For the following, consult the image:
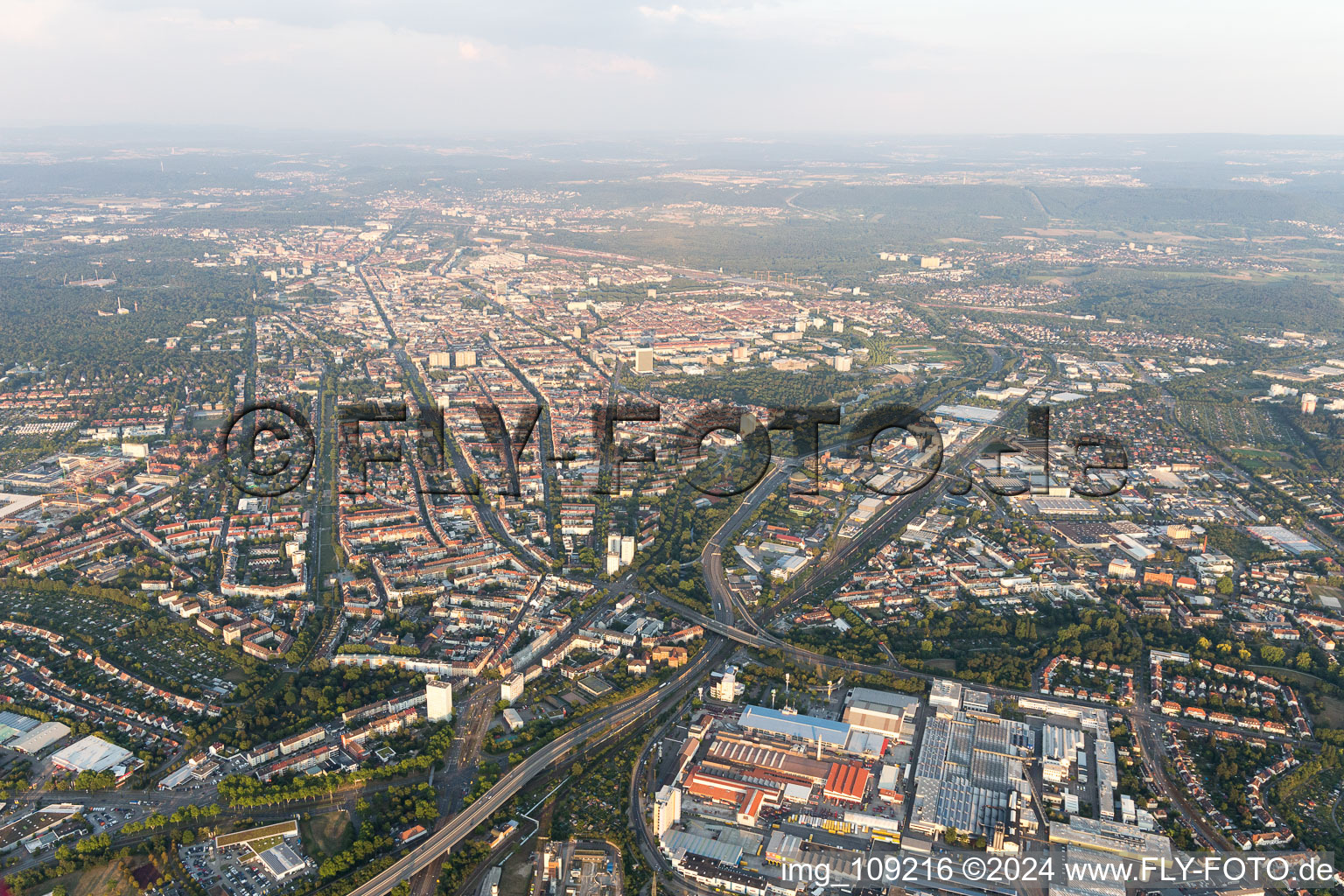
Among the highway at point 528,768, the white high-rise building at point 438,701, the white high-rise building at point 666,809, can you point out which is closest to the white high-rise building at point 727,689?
the highway at point 528,768

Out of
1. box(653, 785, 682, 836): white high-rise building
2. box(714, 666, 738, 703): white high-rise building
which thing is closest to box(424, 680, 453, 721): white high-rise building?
box(653, 785, 682, 836): white high-rise building

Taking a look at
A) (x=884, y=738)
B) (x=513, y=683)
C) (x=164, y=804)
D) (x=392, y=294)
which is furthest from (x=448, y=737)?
(x=392, y=294)

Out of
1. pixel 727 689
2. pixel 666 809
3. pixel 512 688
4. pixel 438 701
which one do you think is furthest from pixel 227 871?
pixel 727 689

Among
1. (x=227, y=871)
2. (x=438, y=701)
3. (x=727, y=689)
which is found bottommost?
(x=227, y=871)

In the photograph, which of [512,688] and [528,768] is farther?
[512,688]

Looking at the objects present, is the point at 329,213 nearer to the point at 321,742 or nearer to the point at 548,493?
the point at 548,493

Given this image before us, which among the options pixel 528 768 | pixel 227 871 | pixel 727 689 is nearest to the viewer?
pixel 227 871

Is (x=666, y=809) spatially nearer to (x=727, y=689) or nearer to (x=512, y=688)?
(x=727, y=689)
